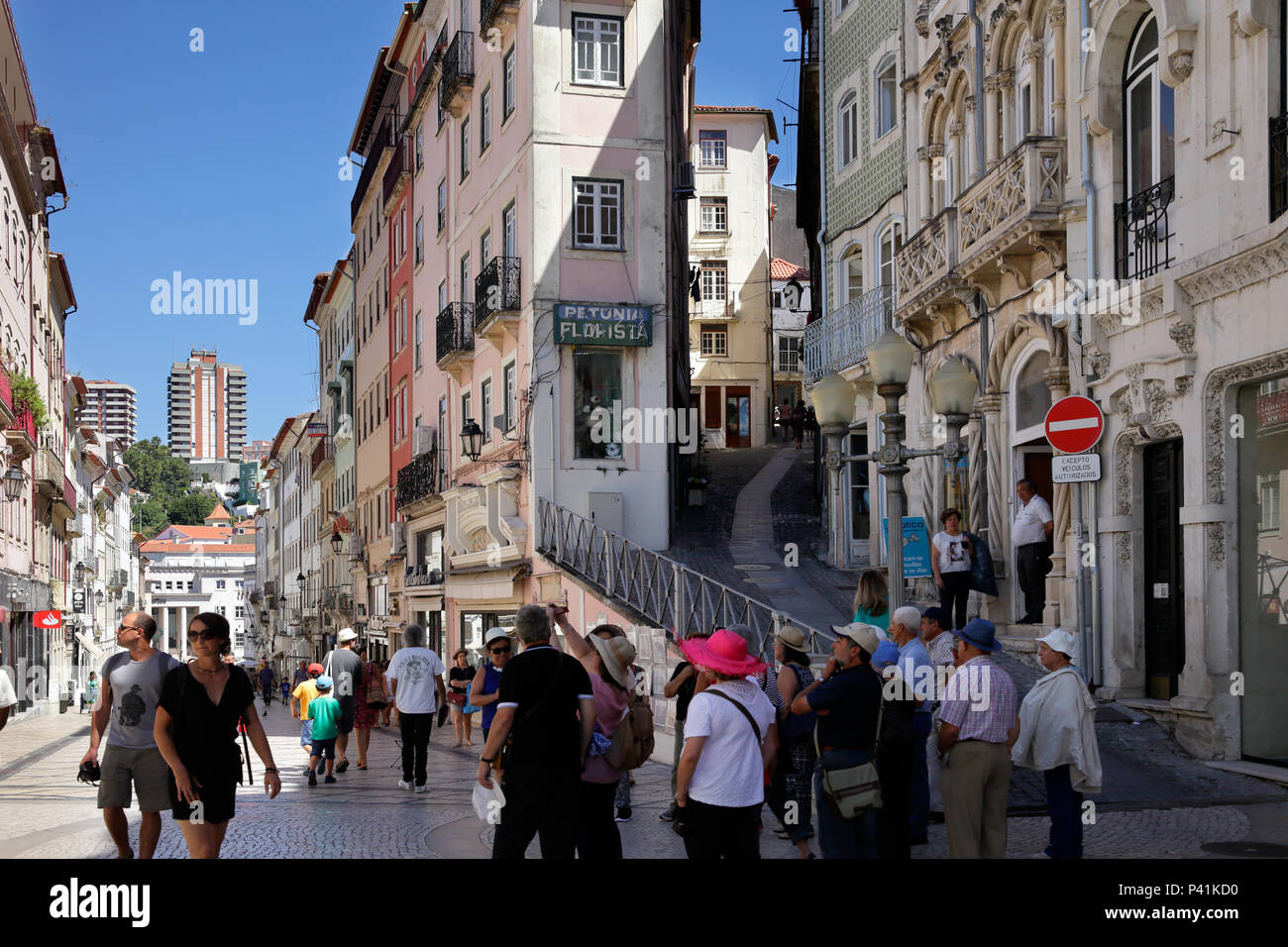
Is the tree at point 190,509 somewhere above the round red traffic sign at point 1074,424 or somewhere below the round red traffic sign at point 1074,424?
above

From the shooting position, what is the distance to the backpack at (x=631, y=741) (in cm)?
850

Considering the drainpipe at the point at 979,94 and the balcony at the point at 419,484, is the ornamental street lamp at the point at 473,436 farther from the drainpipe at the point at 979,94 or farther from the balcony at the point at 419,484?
the drainpipe at the point at 979,94

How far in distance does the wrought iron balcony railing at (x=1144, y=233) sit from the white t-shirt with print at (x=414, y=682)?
8201 millimetres

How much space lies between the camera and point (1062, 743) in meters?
9.18

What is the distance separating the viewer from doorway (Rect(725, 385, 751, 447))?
53906 millimetres

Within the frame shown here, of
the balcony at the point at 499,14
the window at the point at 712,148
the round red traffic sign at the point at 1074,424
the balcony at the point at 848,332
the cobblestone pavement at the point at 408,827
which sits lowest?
the cobblestone pavement at the point at 408,827

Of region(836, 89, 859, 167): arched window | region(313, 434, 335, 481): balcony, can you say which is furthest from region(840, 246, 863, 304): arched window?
region(313, 434, 335, 481): balcony

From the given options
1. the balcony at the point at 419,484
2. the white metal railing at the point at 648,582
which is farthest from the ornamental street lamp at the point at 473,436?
the balcony at the point at 419,484

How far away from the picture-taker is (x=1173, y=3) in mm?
13539

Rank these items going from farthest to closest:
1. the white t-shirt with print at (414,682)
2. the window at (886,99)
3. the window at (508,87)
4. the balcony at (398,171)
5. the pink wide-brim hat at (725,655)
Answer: the balcony at (398,171) < the window at (508,87) < the window at (886,99) < the white t-shirt with print at (414,682) < the pink wide-brim hat at (725,655)

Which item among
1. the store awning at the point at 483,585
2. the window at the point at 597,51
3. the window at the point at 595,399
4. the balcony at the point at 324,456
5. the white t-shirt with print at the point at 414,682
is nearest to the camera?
the white t-shirt with print at the point at 414,682

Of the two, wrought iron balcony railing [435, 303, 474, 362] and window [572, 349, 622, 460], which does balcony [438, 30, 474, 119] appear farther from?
window [572, 349, 622, 460]
